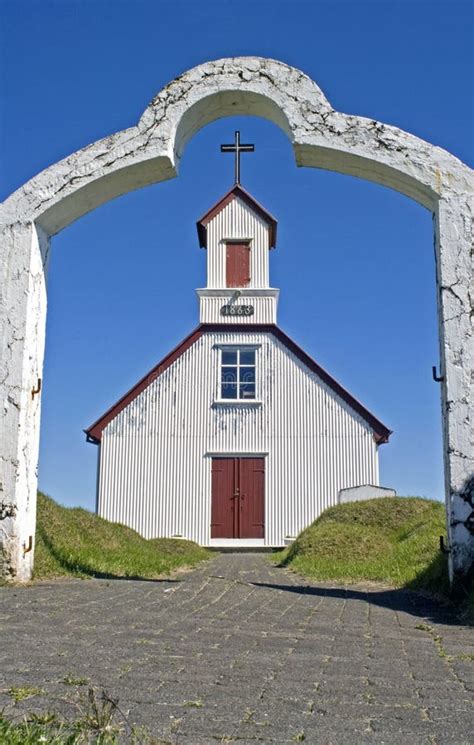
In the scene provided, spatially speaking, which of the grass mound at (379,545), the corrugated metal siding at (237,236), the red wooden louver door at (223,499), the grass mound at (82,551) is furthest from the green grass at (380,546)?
the corrugated metal siding at (237,236)

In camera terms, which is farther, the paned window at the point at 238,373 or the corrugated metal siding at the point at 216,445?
the paned window at the point at 238,373

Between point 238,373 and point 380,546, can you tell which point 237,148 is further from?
point 380,546

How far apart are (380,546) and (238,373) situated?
10.5m

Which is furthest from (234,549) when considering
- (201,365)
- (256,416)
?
(201,365)

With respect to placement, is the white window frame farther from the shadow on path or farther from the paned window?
the shadow on path

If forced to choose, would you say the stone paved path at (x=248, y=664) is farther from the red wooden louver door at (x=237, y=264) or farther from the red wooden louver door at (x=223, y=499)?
the red wooden louver door at (x=237, y=264)

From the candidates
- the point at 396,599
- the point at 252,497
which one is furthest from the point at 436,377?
the point at 252,497

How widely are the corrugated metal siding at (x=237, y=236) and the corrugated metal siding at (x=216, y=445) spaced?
6.78 ft

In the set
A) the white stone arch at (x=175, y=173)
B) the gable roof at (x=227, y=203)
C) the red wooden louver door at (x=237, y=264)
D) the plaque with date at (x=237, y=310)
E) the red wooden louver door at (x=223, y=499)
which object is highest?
the gable roof at (x=227, y=203)

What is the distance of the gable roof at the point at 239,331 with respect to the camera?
20.9 metres

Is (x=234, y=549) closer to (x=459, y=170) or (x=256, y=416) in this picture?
(x=256, y=416)

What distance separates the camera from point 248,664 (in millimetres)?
3604

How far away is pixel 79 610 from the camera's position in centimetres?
525

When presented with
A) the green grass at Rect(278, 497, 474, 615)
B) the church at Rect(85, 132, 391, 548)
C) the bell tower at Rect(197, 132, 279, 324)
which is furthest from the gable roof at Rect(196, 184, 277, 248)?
the green grass at Rect(278, 497, 474, 615)
